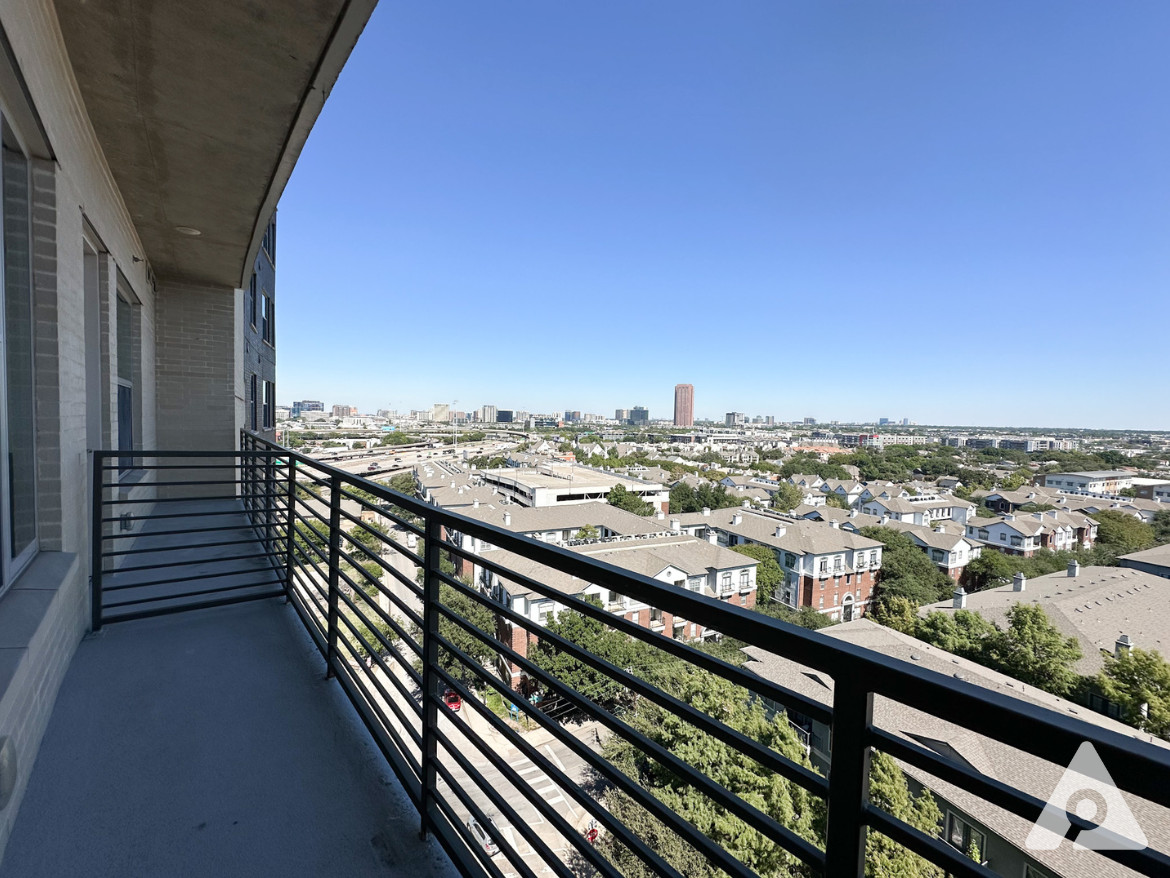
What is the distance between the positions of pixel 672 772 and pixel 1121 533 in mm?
52616

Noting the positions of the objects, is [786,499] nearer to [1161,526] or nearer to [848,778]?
[1161,526]

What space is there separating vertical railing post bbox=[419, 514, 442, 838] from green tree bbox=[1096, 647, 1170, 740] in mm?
20512

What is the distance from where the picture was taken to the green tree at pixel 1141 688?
565 inches

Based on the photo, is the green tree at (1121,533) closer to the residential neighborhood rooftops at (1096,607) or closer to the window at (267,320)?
the residential neighborhood rooftops at (1096,607)

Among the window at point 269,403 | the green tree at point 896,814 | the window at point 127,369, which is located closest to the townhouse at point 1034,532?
the green tree at point 896,814

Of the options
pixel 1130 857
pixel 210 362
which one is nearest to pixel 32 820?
pixel 1130 857

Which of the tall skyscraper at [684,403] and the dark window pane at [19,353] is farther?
the tall skyscraper at [684,403]

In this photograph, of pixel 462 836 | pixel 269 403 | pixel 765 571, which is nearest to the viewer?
pixel 462 836

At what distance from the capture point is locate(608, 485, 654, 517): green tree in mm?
39188

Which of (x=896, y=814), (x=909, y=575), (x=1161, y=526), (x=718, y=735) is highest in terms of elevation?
(x=718, y=735)

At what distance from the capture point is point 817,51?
16391mm

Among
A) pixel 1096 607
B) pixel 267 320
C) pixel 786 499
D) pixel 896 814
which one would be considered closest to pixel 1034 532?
pixel 1096 607

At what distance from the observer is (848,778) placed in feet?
2.37

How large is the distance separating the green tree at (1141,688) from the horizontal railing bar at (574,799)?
20.5 meters
